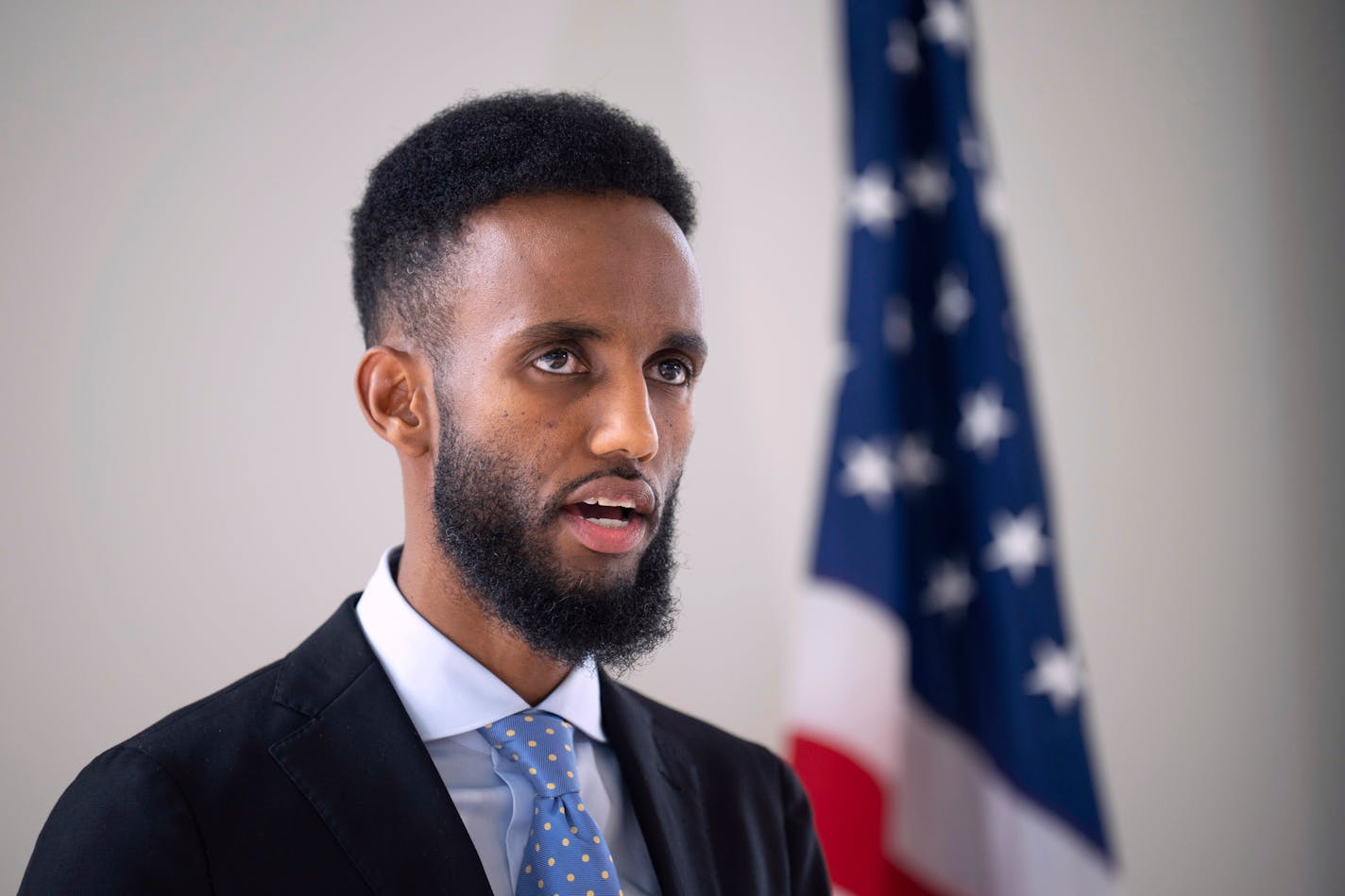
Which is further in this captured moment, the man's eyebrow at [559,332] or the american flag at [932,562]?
the american flag at [932,562]

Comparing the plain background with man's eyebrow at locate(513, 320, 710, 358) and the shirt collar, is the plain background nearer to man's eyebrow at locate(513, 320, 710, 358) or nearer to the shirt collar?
the shirt collar

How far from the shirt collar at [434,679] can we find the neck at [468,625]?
0.02 meters

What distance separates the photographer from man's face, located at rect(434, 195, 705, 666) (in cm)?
129

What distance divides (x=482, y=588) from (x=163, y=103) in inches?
61.2

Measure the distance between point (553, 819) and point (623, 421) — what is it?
471 millimetres

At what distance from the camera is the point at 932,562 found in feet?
7.70

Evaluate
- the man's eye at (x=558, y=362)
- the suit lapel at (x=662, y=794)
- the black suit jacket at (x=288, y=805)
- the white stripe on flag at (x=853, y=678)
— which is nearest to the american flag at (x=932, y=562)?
the white stripe on flag at (x=853, y=678)

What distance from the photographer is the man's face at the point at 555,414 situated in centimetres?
129

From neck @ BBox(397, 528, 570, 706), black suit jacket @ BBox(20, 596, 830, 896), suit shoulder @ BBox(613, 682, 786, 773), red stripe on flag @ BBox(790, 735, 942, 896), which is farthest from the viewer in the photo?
red stripe on flag @ BBox(790, 735, 942, 896)

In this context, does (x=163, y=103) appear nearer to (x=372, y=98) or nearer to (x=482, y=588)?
(x=372, y=98)

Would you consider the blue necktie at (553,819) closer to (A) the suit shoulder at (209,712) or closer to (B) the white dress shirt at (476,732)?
(B) the white dress shirt at (476,732)

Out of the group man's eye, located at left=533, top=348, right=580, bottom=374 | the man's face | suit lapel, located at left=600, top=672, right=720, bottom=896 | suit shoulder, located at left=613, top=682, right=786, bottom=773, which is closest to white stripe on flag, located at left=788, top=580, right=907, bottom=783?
suit shoulder, located at left=613, top=682, right=786, bottom=773

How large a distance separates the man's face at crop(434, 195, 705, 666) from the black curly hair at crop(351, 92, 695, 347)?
0.12ft

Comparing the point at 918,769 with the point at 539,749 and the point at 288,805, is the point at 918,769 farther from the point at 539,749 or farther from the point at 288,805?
the point at 288,805
